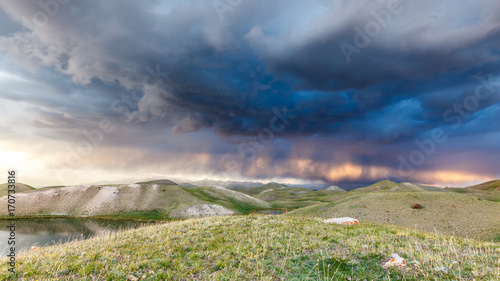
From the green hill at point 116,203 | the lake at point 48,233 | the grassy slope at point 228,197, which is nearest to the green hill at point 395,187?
the grassy slope at point 228,197

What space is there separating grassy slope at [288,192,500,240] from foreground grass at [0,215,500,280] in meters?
28.7

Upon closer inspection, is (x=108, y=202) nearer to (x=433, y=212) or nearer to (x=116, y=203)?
(x=116, y=203)

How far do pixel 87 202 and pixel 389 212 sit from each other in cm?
12195

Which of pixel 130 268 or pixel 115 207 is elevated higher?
pixel 130 268

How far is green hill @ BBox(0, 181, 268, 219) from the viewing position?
94.7 metres

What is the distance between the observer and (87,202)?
4011 inches

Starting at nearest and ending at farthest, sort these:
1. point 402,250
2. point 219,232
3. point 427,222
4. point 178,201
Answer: point 402,250 → point 219,232 → point 427,222 → point 178,201

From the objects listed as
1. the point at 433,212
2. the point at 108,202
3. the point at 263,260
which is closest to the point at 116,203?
the point at 108,202

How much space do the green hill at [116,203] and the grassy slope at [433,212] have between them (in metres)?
62.6

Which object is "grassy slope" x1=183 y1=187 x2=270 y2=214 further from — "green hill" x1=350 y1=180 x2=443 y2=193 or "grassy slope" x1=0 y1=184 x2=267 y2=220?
"green hill" x1=350 y1=180 x2=443 y2=193

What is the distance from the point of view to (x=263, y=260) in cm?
1198

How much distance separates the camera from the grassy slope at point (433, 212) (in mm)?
39719

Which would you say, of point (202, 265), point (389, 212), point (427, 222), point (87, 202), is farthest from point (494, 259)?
point (87, 202)

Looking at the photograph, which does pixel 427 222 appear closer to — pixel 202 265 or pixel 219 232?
pixel 219 232
